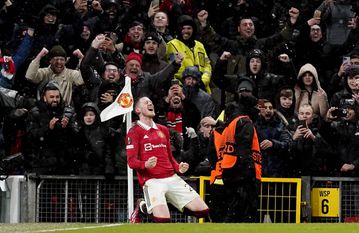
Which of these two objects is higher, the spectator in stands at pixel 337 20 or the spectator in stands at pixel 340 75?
the spectator in stands at pixel 337 20

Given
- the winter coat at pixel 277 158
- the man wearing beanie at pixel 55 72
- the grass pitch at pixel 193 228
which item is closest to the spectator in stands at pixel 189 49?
the man wearing beanie at pixel 55 72

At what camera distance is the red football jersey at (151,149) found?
18.2m

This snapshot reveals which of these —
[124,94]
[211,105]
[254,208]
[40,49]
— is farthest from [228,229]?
[40,49]

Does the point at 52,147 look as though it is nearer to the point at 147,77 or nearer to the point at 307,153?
the point at 147,77

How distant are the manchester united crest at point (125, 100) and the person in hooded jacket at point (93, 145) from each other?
3.09ft

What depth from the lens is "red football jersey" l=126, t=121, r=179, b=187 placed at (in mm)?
18188

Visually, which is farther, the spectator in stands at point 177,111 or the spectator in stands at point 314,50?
the spectator in stands at point 314,50

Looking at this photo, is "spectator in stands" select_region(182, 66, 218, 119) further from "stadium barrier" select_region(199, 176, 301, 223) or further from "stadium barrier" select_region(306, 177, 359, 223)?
"stadium barrier" select_region(306, 177, 359, 223)

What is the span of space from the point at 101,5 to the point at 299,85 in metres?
4.27

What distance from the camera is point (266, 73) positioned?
22.2 m

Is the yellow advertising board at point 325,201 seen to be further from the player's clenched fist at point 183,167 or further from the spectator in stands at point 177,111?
the spectator in stands at point 177,111

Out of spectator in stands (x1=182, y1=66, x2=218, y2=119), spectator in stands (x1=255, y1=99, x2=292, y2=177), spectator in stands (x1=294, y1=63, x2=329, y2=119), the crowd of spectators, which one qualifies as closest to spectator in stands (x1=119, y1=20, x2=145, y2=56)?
the crowd of spectators

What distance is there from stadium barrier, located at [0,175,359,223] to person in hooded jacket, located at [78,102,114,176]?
0.54m

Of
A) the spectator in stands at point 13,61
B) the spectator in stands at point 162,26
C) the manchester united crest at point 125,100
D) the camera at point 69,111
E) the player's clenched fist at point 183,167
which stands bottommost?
the player's clenched fist at point 183,167
